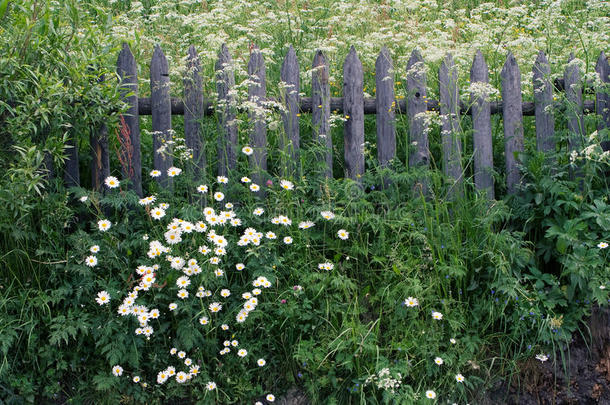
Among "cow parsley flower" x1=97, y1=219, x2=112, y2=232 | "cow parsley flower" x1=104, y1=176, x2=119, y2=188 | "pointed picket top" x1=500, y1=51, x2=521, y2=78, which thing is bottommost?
"cow parsley flower" x1=97, y1=219, x2=112, y2=232

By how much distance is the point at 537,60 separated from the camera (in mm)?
4395

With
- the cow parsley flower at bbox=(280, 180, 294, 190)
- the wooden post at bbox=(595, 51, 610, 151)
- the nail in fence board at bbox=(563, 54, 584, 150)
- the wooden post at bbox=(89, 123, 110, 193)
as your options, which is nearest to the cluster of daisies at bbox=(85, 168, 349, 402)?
the cow parsley flower at bbox=(280, 180, 294, 190)

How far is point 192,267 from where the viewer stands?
3.45 m

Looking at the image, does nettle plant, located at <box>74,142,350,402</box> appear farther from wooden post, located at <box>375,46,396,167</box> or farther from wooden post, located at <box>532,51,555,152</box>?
wooden post, located at <box>532,51,555,152</box>

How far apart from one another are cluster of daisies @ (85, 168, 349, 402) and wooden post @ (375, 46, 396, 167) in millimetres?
863

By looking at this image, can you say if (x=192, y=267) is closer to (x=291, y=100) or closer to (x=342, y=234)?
(x=342, y=234)

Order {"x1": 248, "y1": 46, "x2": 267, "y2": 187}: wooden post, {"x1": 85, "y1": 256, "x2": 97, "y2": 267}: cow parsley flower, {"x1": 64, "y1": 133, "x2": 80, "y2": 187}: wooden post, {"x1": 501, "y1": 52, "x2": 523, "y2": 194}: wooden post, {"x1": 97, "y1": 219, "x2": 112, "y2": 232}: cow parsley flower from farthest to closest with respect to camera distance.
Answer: {"x1": 501, "y1": 52, "x2": 523, "y2": 194}: wooden post → {"x1": 248, "y1": 46, "x2": 267, "y2": 187}: wooden post → {"x1": 64, "y1": 133, "x2": 80, "y2": 187}: wooden post → {"x1": 97, "y1": 219, "x2": 112, "y2": 232}: cow parsley flower → {"x1": 85, "y1": 256, "x2": 97, "y2": 267}: cow parsley flower

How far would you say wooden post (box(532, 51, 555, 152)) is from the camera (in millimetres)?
4422

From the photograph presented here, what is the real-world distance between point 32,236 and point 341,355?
6.48ft

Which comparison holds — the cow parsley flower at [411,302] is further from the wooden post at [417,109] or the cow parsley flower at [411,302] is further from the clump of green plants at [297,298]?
the wooden post at [417,109]

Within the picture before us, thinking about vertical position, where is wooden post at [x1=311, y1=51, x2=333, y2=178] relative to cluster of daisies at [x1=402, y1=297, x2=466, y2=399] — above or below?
above

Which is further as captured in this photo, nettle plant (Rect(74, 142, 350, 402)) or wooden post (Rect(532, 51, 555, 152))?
wooden post (Rect(532, 51, 555, 152))

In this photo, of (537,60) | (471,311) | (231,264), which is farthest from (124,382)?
(537,60)

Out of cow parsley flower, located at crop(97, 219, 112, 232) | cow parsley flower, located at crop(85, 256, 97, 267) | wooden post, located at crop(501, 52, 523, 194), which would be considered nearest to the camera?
cow parsley flower, located at crop(85, 256, 97, 267)
